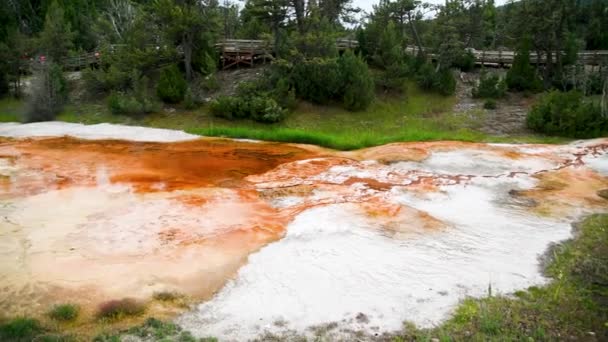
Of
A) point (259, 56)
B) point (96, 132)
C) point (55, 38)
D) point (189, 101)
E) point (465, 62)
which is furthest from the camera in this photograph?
point (55, 38)

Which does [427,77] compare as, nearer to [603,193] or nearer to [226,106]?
[226,106]

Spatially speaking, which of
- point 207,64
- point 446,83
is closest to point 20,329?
point 207,64

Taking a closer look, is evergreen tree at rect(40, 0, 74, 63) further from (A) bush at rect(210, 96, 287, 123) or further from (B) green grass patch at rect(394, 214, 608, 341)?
(B) green grass patch at rect(394, 214, 608, 341)

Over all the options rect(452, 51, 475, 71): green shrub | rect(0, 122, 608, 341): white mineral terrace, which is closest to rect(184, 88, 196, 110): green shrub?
rect(0, 122, 608, 341): white mineral terrace

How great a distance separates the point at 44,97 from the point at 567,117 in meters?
20.3

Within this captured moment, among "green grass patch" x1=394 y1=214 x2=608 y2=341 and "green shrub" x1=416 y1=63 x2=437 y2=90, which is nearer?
"green grass patch" x1=394 y1=214 x2=608 y2=341

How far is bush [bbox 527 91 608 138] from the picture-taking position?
15617 millimetres

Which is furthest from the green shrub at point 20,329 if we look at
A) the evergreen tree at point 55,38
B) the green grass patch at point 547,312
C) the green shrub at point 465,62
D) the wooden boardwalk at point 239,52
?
the evergreen tree at point 55,38

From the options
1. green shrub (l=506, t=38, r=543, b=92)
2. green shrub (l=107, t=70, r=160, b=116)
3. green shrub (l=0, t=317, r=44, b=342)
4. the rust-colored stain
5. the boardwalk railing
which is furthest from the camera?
the boardwalk railing

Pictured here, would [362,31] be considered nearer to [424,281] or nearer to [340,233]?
[340,233]

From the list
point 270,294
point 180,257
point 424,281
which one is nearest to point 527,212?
point 424,281

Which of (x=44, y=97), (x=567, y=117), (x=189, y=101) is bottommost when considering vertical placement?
(x=567, y=117)

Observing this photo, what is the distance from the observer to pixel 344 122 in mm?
18484

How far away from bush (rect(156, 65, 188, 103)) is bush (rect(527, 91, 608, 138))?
13973 millimetres
